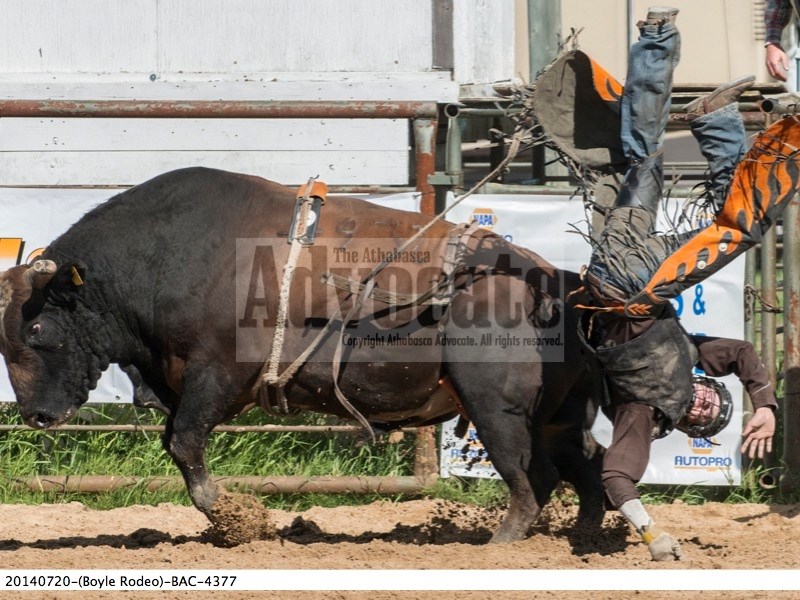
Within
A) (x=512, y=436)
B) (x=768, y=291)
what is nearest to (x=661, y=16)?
(x=512, y=436)

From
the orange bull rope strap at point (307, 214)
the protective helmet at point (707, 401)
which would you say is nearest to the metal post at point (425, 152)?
the orange bull rope strap at point (307, 214)

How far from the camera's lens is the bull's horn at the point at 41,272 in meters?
4.64

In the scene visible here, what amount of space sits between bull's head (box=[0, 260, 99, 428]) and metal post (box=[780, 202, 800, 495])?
3436 mm

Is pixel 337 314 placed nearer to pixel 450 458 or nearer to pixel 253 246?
pixel 253 246

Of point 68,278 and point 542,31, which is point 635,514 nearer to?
point 68,278

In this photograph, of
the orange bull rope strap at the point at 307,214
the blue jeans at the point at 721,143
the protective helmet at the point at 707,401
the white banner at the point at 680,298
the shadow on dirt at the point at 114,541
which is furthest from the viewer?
the white banner at the point at 680,298

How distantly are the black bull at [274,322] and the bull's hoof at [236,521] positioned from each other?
6cm

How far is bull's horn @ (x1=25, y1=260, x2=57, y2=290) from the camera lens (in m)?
4.64

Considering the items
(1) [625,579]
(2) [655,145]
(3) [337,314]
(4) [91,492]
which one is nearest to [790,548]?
(1) [625,579]

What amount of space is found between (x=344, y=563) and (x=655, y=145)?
2020 millimetres

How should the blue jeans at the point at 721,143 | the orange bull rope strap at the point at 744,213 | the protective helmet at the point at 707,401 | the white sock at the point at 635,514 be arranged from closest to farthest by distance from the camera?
the orange bull rope strap at the point at 744,213 < the white sock at the point at 635,514 < the blue jeans at the point at 721,143 < the protective helmet at the point at 707,401

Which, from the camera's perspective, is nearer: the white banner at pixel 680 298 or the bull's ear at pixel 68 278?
the bull's ear at pixel 68 278

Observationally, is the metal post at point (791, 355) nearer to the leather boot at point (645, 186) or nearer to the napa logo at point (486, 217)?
the napa logo at point (486, 217)

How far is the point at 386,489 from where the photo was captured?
6168 mm
